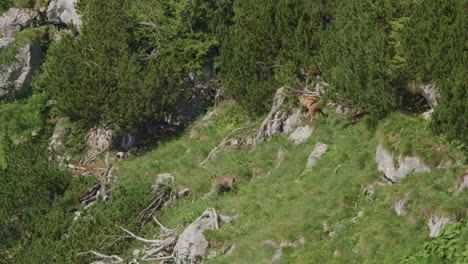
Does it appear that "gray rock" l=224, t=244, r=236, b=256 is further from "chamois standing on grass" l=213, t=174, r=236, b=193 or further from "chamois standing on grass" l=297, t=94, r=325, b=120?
"chamois standing on grass" l=297, t=94, r=325, b=120

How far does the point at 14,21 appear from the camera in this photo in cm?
3584

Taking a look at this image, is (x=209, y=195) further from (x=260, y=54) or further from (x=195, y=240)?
(x=260, y=54)

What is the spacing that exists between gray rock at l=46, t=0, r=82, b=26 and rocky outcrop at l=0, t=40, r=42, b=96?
204 centimetres

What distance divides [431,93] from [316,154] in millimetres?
3797

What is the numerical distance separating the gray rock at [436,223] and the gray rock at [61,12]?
25875 millimetres

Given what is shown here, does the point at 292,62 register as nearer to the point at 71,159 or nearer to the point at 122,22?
the point at 122,22

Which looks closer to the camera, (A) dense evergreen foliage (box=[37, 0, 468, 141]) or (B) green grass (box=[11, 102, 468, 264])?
(B) green grass (box=[11, 102, 468, 264])

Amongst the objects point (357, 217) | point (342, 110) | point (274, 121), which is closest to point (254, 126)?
point (274, 121)

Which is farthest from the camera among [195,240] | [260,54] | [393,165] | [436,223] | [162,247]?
[260,54]

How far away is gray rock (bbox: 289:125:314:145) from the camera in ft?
64.6

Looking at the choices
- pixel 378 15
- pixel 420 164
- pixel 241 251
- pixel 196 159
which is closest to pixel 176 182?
Answer: pixel 196 159

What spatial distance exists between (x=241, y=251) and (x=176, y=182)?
22.1 ft

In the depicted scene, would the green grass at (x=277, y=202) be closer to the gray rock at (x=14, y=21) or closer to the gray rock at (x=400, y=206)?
the gray rock at (x=400, y=206)

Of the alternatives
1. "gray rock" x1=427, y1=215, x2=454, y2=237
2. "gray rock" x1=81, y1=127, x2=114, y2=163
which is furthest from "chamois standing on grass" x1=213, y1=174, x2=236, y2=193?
"gray rock" x1=81, y1=127, x2=114, y2=163
